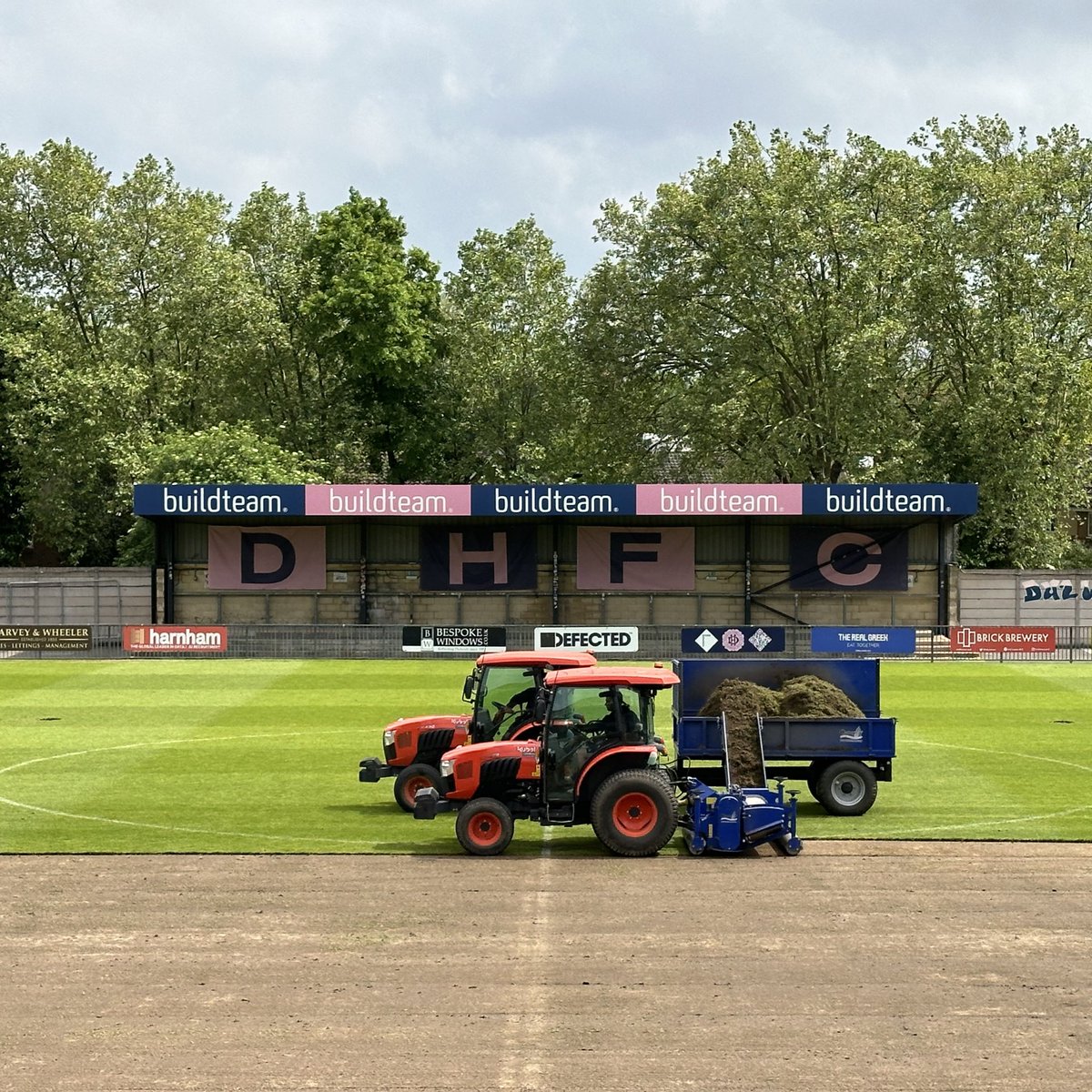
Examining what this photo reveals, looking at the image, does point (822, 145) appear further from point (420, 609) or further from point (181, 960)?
point (181, 960)

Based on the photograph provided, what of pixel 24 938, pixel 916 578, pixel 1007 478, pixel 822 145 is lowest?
pixel 24 938

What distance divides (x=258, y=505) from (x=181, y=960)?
139 ft

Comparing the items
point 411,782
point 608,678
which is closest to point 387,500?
point 411,782

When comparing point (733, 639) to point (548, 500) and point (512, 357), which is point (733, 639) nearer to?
point (548, 500)

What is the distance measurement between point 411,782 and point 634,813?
4.48m

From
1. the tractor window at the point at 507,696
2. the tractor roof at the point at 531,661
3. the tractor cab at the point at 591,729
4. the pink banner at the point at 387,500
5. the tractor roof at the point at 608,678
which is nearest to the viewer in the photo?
the tractor cab at the point at 591,729

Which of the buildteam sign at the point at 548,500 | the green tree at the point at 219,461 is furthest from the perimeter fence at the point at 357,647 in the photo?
the green tree at the point at 219,461

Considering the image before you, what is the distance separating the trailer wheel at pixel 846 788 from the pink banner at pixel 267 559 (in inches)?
1526

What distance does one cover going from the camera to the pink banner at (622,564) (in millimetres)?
58000

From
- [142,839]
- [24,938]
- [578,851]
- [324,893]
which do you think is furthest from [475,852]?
[24,938]

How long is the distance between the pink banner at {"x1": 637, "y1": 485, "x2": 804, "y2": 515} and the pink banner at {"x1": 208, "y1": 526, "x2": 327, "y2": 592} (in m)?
12.9

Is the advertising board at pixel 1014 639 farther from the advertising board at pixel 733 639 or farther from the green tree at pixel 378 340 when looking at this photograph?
the green tree at pixel 378 340

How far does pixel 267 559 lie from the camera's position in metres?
58.1

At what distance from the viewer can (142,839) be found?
1962 centimetres
